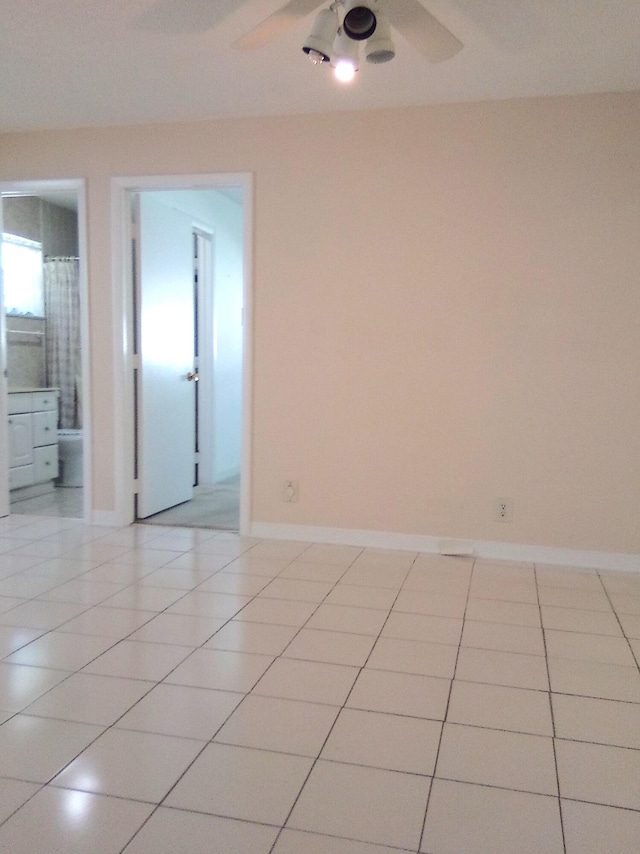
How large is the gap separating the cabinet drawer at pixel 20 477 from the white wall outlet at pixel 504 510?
3424mm

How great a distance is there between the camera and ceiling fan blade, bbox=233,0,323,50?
6.98 feet

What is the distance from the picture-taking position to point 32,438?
511cm

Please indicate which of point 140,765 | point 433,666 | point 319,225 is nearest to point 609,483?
point 433,666

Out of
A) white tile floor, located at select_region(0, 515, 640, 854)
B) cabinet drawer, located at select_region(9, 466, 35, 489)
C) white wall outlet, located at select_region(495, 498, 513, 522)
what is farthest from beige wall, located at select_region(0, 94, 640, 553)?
cabinet drawer, located at select_region(9, 466, 35, 489)

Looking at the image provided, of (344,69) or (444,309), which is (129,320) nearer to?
(444,309)

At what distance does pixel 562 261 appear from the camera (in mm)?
3404

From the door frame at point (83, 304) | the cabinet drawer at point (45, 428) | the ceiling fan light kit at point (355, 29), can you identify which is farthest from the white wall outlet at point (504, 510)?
the cabinet drawer at point (45, 428)

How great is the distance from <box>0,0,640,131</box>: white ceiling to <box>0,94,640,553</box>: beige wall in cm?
17

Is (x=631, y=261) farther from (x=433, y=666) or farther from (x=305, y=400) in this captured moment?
(x=433, y=666)

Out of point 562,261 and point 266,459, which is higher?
point 562,261

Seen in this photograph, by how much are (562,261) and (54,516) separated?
11.4 ft

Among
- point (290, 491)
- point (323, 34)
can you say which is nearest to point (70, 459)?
point (290, 491)

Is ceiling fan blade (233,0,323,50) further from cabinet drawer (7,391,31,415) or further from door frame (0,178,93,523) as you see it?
cabinet drawer (7,391,31,415)

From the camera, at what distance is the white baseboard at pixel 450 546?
136 inches
